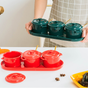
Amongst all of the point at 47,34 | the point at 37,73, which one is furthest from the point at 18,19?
the point at 37,73

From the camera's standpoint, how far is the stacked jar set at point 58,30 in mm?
818

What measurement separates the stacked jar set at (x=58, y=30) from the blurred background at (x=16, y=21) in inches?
40.0

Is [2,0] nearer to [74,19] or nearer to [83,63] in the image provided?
[74,19]

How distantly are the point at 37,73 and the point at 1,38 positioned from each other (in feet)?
4.84

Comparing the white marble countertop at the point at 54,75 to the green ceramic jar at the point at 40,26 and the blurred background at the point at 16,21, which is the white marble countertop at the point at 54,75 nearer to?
the green ceramic jar at the point at 40,26

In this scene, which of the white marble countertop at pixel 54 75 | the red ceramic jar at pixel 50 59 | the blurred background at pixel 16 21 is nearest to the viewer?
the white marble countertop at pixel 54 75

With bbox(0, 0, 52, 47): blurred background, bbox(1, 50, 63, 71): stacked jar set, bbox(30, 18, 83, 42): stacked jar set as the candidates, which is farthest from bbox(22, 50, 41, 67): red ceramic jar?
bbox(0, 0, 52, 47): blurred background

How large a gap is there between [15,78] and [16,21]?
4.61 feet

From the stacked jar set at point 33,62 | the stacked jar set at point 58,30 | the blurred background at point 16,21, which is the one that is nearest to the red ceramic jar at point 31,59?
the stacked jar set at point 33,62

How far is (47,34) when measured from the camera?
34.3 inches

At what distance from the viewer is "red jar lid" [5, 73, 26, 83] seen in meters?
0.70

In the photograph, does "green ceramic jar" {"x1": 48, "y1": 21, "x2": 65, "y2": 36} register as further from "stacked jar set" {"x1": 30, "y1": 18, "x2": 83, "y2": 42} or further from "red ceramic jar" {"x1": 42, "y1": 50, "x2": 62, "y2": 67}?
"red ceramic jar" {"x1": 42, "y1": 50, "x2": 62, "y2": 67}

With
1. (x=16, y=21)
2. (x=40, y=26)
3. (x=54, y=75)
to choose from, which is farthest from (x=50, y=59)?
(x=16, y=21)

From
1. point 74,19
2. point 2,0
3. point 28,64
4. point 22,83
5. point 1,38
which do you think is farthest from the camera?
point 1,38
